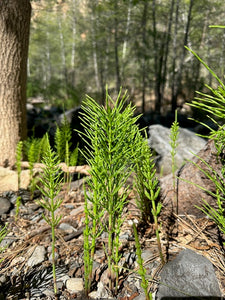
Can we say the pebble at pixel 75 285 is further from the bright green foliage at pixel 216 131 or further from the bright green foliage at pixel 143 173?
the bright green foliage at pixel 216 131

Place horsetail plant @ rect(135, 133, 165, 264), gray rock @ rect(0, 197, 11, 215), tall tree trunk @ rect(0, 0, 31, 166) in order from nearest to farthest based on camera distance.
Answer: horsetail plant @ rect(135, 133, 165, 264) → gray rock @ rect(0, 197, 11, 215) → tall tree trunk @ rect(0, 0, 31, 166)

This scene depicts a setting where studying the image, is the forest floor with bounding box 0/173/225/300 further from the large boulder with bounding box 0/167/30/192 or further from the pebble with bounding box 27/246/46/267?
the large boulder with bounding box 0/167/30/192

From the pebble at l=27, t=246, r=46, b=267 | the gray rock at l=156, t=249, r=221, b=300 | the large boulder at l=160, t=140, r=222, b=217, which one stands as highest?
the large boulder at l=160, t=140, r=222, b=217

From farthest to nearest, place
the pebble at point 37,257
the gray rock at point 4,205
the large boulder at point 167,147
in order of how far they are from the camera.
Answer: the large boulder at point 167,147
the gray rock at point 4,205
the pebble at point 37,257

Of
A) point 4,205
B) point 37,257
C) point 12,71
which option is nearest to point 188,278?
point 37,257

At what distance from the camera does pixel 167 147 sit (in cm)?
398

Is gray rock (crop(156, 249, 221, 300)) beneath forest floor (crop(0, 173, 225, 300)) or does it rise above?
above

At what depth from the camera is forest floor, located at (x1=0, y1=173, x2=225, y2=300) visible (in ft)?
4.00

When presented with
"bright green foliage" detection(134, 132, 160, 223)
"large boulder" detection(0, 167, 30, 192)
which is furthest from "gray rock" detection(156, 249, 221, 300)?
"large boulder" detection(0, 167, 30, 192)

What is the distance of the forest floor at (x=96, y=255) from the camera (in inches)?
48.1

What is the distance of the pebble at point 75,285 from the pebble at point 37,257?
1.09ft

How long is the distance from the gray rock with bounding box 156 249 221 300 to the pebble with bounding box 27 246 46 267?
34.2 inches

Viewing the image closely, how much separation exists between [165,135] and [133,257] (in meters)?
3.30

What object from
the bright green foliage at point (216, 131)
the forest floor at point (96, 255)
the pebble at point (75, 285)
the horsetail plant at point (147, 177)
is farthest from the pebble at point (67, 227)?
the bright green foliage at point (216, 131)
